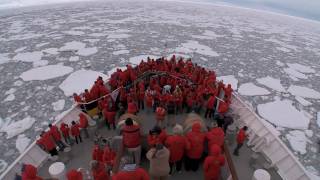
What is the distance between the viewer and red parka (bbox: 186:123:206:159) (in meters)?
3.80

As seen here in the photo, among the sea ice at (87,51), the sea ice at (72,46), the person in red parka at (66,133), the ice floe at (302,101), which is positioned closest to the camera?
the person in red parka at (66,133)

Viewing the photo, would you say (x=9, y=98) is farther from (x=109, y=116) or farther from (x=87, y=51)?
(x=87, y=51)

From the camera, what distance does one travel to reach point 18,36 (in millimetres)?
17969

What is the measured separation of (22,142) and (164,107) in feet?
13.4

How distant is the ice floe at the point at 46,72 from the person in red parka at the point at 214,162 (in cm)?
928

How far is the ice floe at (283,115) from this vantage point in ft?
28.8

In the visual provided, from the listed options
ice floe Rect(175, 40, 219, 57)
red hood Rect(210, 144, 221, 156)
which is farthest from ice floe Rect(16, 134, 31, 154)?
ice floe Rect(175, 40, 219, 57)

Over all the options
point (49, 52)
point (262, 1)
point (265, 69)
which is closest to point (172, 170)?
point (265, 69)

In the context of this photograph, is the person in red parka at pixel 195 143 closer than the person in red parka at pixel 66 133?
Yes

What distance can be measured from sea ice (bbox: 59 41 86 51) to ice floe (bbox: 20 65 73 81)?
3.08m

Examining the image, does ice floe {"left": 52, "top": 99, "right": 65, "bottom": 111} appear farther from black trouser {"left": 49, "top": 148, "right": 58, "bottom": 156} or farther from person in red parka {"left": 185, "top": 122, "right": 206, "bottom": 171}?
person in red parka {"left": 185, "top": 122, "right": 206, "bottom": 171}

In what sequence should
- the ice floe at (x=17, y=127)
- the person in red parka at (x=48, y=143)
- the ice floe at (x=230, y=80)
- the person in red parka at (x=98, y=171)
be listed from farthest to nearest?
1. the ice floe at (x=230, y=80)
2. the ice floe at (x=17, y=127)
3. the person in red parka at (x=48, y=143)
4. the person in red parka at (x=98, y=171)

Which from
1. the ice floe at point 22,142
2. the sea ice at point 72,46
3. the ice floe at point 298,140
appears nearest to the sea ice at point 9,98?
the ice floe at point 22,142

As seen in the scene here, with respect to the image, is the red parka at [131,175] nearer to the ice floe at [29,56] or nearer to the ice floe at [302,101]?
the ice floe at [302,101]
